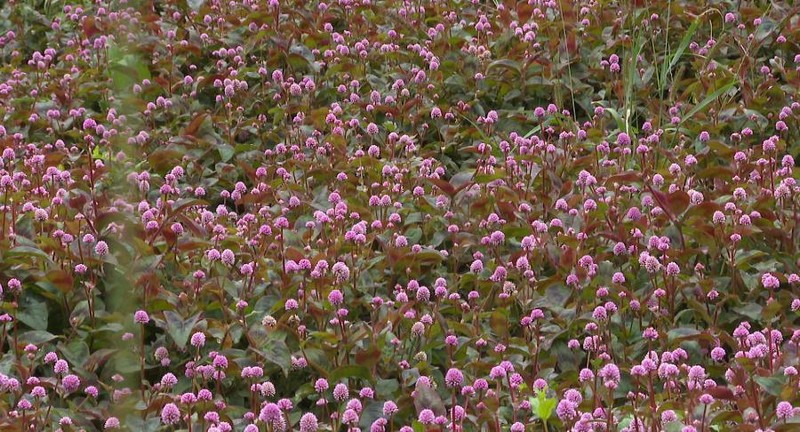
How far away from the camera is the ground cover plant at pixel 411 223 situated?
3.09 metres

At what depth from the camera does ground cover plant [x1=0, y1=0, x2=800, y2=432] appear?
3088 millimetres

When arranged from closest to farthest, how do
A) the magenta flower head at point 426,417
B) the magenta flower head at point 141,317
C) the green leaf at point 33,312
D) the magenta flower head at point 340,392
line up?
the magenta flower head at point 426,417 < the magenta flower head at point 340,392 < the magenta flower head at point 141,317 < the green leaf at point 33,312

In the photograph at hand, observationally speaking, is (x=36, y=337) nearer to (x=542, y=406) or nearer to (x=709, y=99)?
(x=542, y=406)

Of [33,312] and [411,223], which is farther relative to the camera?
[411,223]

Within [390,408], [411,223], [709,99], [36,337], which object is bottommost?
[411,223]

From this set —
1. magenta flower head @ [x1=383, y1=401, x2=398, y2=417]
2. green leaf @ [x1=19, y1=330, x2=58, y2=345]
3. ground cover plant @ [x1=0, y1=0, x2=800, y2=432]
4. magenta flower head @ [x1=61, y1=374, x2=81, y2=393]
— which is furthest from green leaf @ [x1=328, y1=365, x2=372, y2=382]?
green leaf @ [x1=19, y1=330, x2=58, y2=345]

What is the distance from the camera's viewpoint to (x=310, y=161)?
4738mm

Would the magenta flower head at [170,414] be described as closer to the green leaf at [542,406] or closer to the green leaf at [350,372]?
the green leaf at [350,372]

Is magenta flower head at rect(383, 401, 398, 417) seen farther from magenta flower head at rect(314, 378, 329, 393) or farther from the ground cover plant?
magenta flower head at rect(314, 378, 329, 393)

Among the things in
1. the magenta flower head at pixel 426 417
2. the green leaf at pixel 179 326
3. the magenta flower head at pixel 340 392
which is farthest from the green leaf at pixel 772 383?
the green leaf at pixel 179 326

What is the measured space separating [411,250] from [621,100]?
179cm

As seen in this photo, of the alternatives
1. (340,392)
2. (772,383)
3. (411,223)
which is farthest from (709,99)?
(340,392)

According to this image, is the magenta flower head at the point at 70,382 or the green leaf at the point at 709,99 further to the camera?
the green leaf at the point at 709,99

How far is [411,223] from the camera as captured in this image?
4199 millimetres
